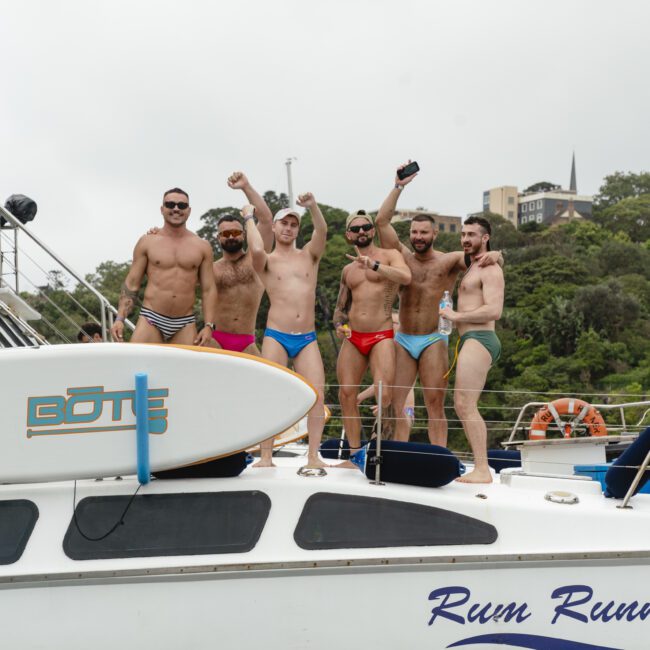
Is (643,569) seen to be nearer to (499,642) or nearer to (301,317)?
A: (499,642)

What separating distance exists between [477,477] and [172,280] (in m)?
2.65

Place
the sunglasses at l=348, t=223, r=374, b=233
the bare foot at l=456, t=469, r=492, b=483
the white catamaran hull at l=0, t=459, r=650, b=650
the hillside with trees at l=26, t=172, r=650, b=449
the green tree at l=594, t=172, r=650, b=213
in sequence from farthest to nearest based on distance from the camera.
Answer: the green tree at l=594, t=172, r=650, b=213 → the hillside with trees at l=26, t=172, r=650, b=449 → the sunglasses at l=348, t=223, r=374, b=233 → the bare foot at l=456, t=469, r=492, b=483 → the white catamaran hull at l=0, t=459, r=650, b=650

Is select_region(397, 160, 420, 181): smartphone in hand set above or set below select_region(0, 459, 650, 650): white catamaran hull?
above

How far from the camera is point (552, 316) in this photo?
3922cm

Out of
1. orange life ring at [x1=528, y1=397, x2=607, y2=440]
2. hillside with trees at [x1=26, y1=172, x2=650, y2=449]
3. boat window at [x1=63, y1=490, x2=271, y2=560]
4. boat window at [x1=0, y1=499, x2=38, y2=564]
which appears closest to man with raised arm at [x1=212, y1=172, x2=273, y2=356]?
boat window at [x1=63, y1=490, x2=271, y2=560]

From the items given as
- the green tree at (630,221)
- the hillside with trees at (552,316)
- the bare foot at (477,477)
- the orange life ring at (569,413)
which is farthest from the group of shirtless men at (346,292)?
the green tree at (630,221)

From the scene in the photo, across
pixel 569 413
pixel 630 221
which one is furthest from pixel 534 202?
pixel 569 413

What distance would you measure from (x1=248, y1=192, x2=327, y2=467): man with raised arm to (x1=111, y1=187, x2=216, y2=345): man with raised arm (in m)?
0.42

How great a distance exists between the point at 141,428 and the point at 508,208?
4188 inches

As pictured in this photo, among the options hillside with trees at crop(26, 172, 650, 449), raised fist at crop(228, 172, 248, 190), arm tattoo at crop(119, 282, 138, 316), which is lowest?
hillside with trees at crop(26, 172, 650, 449)

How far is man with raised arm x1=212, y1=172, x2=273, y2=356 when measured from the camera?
6.72m

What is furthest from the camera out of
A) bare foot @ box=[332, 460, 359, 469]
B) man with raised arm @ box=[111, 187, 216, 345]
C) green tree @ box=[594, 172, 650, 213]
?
green tree @ box=[594, 172, 650, 213]

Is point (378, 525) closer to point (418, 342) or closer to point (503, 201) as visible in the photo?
point (418, 342)

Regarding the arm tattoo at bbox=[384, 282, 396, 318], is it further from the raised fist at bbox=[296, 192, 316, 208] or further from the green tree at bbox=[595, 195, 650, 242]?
the green tree at bbox=[595, 195, 650, 242]
